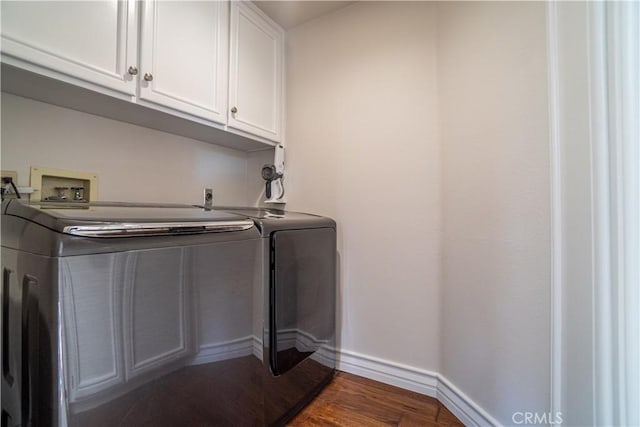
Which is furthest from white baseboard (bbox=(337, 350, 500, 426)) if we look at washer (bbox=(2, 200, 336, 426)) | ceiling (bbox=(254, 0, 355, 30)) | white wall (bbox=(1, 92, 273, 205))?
ceiling (bbox=(254, 0, 355, 30))

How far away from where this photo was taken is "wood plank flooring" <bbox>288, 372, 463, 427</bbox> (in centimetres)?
117

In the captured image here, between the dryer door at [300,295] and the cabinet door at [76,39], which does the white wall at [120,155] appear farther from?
the dryer door at [300,295]

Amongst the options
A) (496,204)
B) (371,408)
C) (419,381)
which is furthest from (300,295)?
(496,204)

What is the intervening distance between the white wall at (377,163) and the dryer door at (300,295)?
213mm

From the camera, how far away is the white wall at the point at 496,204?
0.89 metres

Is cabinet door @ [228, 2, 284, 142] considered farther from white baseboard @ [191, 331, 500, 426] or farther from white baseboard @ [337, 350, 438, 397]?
white baseboard @ [337, 350, 438, 397]

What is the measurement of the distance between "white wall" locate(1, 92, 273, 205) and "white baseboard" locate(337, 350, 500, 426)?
1.30 metres

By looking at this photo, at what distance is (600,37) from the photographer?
62 cm

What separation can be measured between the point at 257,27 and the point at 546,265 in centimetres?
191

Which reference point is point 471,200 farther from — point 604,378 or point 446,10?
point 446,10

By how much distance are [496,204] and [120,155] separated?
174 cm

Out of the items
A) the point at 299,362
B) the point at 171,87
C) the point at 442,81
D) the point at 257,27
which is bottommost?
the point at 299,362

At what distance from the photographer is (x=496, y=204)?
1041mm

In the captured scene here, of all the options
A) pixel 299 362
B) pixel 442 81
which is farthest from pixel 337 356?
pixel 442 81
